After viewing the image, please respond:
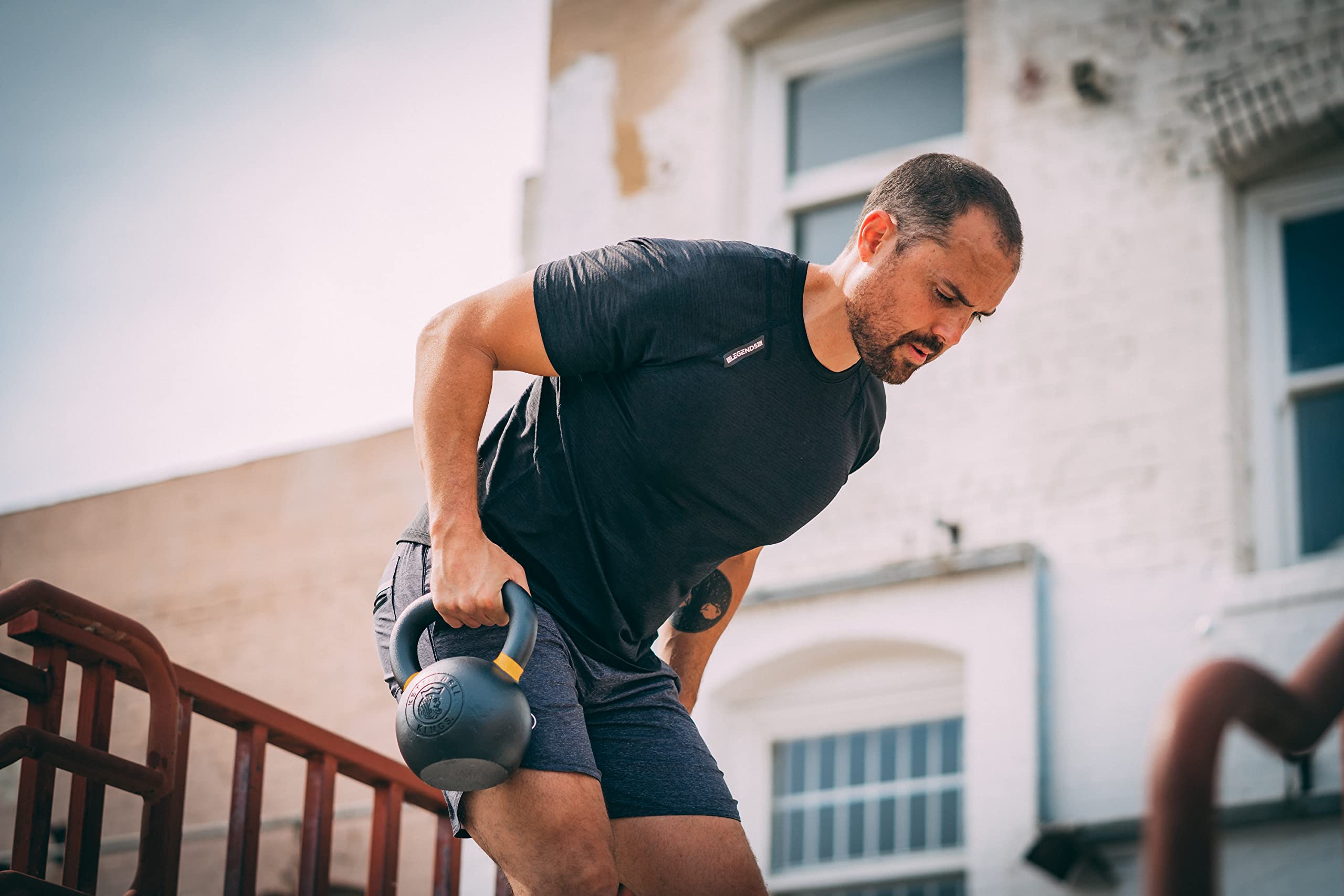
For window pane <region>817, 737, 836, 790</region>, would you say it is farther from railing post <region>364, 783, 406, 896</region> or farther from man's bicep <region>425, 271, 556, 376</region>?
man's bicep <region>425, 271, 556, 376</region>

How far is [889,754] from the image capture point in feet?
26.4

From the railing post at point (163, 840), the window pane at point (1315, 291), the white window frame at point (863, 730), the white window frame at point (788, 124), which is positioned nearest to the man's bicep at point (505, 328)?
the railing post at point (163, 840)

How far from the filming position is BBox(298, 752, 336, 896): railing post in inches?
171

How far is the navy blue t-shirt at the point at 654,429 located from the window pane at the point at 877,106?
6.06 m

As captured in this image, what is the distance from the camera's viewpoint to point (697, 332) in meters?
3.17

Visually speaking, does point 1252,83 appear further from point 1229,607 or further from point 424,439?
point 424,439

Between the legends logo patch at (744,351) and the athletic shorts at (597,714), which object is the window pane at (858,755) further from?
the legends logo patch at (744,351)

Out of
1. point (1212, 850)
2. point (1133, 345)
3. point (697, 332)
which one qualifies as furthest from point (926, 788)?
point (1212, 850)

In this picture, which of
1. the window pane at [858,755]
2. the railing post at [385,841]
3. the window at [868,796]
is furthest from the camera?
the window pane at [858,755]

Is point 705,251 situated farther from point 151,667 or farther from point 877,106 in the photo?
point 877,106

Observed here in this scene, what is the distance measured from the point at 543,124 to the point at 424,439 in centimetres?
745

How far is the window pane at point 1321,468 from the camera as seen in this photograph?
7.44 meters

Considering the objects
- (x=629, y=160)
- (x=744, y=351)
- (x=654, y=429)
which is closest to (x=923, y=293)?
(x=744, y=351)

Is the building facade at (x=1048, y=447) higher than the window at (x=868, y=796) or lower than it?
higher
